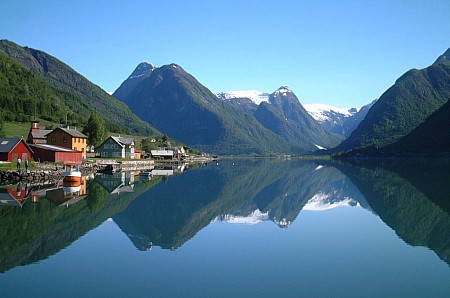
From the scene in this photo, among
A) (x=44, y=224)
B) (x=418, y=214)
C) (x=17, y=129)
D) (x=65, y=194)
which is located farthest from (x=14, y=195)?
(x=17, y=129)

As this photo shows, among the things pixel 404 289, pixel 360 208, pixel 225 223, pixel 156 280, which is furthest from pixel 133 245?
pixel 360 208

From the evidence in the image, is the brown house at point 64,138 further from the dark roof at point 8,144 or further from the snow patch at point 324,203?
the snow patch at point 324,203

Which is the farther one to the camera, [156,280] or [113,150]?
[113,150]

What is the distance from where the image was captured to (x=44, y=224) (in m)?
23.4

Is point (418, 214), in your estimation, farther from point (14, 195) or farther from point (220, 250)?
point (14, 195)

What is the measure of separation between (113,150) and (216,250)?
85369 millimetres

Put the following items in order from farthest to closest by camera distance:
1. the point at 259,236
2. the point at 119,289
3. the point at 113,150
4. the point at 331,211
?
the point at 113,150 → the point at 331,211 → the point at 259,236 → the point at 119,289

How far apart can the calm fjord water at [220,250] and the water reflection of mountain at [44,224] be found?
52 mm

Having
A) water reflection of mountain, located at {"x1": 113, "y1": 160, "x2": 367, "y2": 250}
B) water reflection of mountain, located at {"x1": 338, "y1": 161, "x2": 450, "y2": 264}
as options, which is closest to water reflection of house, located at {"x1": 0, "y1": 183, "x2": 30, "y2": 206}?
water reflection of mountain, located at {"x1": 113, "y1": 160, "x2": 367, "y2": 250}

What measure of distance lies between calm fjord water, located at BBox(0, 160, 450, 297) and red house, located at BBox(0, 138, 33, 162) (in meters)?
26.4

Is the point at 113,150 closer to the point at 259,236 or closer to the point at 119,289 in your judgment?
the point at 259,236

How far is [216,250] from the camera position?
62.8 ft

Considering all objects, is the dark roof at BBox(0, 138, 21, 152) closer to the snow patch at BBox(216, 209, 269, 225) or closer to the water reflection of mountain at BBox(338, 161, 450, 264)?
the snow patch at BBox(216, 209, 269, 225)

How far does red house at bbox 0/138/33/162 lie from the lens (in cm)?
5650
